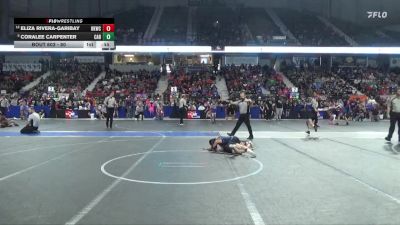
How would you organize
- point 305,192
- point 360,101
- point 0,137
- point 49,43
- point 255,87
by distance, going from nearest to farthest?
point 305,192
point 0,137
point 49,43
point 360,101
point 255,87

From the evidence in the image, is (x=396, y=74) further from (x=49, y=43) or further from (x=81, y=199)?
(x=81, y=199)

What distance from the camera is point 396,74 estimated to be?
4016cm

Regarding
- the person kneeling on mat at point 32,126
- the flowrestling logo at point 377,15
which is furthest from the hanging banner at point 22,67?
the flowrestling logo at point 377,15

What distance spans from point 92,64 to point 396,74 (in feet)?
96.6

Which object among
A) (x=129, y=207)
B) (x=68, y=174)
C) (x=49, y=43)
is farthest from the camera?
(x=49, y=43)

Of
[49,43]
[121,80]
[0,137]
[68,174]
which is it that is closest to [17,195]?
[68,174]

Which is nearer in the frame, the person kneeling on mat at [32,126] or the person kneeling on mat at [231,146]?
the person kneeling on mat at [231,146]

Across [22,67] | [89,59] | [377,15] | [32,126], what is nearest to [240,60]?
[377,15]
